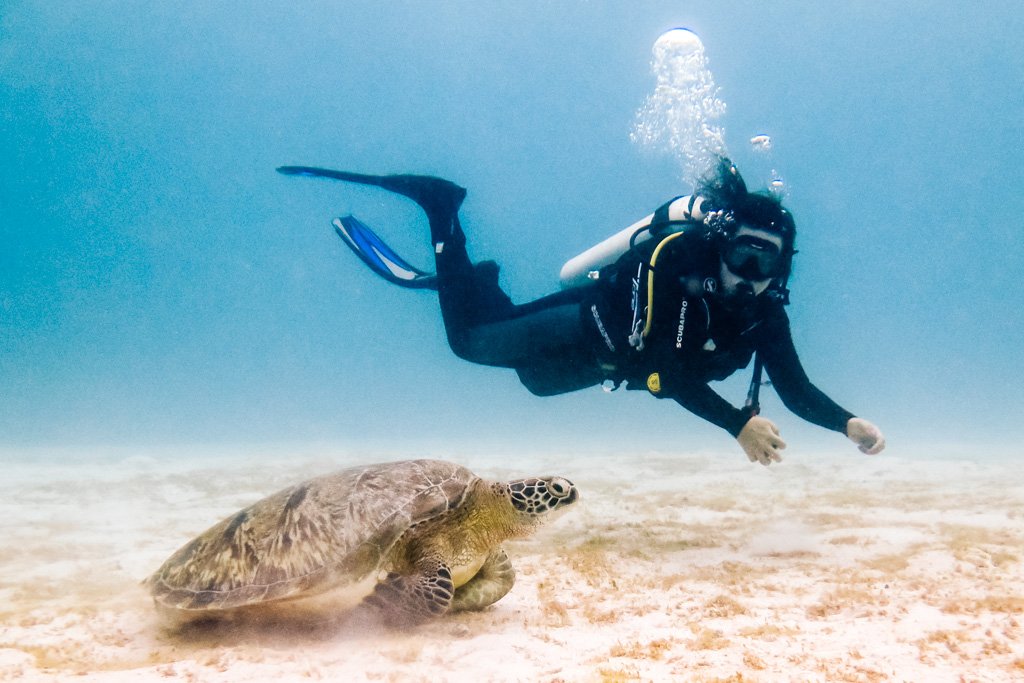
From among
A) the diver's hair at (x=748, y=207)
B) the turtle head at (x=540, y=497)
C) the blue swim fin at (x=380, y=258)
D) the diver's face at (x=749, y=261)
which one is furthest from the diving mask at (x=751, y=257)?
the blue swim fin at (x=380, y=258)

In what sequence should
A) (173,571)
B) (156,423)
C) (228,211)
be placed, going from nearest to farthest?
(173,571) < (156,423) < (228,211)

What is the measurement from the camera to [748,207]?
503cm

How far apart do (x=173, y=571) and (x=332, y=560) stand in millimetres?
1054

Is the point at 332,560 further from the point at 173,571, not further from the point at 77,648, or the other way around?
the point at 77,648

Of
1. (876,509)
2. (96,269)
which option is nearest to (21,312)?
(96,269)

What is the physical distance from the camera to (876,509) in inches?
229

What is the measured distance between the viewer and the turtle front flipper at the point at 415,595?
8.89 feet

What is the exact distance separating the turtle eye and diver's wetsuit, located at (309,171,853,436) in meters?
1.92

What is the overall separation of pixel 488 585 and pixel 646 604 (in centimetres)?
96

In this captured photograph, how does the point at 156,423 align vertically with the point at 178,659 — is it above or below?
below

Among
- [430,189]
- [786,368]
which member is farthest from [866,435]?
[430,189]

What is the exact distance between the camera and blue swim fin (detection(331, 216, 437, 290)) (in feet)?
27.8

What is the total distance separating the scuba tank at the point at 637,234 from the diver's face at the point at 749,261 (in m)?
0.72

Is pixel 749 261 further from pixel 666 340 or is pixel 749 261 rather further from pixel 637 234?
pixel 637 234
